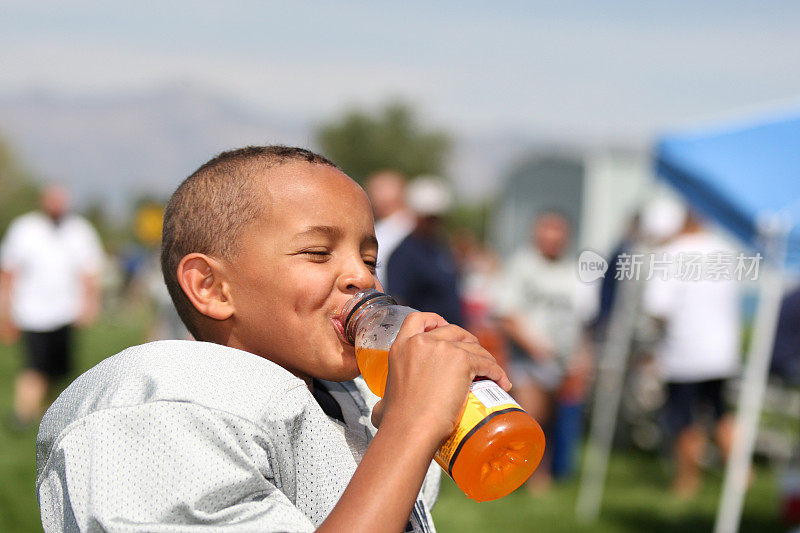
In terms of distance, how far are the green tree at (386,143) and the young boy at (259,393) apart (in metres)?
51.5

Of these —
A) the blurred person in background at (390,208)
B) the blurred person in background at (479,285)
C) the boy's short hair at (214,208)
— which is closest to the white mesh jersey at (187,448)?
the boy's short hair at (214,208)

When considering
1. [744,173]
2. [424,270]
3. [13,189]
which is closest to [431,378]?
[744,173]

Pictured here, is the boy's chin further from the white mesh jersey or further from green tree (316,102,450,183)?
green tree (316,102,450,183)

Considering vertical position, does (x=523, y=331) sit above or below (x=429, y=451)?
above

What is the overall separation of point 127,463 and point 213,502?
0.37ft

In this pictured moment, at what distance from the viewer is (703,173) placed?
395 cm

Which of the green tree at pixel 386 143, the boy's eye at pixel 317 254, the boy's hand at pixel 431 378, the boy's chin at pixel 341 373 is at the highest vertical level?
the green tree at pixel 386 143

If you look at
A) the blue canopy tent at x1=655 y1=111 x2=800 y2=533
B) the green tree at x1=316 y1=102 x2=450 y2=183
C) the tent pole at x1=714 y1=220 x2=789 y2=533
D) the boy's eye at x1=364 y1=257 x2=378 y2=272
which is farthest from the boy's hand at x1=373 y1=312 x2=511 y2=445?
the green tree at x1=316 y1=102 x2=450 y2=183

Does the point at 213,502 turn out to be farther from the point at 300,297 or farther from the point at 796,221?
the point at 796,221

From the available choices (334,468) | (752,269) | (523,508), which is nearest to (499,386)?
(334,468)

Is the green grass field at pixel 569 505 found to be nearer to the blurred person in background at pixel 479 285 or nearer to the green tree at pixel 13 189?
the blurred person in background at pixel 479 285

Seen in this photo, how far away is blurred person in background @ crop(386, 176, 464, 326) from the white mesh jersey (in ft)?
13.5

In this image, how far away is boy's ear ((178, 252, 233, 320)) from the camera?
1254mm

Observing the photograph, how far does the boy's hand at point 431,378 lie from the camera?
997mm
